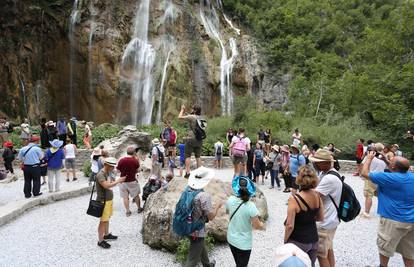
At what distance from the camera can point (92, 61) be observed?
2580 centimetres

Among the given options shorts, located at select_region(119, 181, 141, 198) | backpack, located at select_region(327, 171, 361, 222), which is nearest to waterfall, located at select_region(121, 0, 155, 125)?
shorts, located at select_region(119, 181, 141, 198)

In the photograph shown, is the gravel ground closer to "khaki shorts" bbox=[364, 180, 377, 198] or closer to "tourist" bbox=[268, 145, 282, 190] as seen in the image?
"khaki shorts" bbox=[364, 180, 377, 198]

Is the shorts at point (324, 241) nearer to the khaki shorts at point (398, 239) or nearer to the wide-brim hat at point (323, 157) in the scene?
the wide-brim hat at point (323, 157)

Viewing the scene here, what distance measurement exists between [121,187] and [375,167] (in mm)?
5640

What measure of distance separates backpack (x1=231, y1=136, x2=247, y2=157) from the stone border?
4623 millimetres

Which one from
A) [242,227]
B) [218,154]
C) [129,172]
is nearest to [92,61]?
[218,154]

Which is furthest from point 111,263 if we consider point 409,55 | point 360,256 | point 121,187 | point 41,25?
point 41,25

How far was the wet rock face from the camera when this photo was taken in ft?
83.5

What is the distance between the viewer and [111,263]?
5953mm

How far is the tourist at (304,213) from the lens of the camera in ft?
12.9

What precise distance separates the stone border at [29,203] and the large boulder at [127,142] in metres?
3.88

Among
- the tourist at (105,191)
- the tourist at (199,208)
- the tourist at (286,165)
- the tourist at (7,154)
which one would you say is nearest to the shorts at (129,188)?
the tourist at (105,191)

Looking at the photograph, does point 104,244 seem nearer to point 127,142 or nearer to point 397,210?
point 397,210

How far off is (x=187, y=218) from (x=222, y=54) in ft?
78.4
